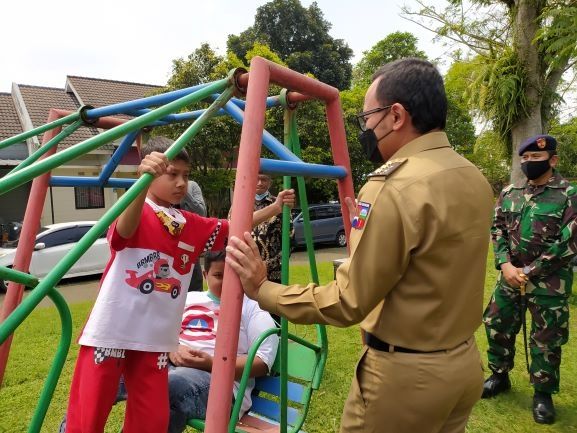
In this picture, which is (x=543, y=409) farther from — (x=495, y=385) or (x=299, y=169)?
(x=299, y=169)

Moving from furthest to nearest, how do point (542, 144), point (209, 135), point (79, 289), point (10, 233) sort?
point (209, 135), point (10, 233), point (79, 289), point (542, 144)

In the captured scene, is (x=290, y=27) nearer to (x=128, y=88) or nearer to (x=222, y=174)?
(x=128, y=88)

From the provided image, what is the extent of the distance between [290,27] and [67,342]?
24.4m

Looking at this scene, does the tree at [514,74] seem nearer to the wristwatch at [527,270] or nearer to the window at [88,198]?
the wristwatch at [527,270]

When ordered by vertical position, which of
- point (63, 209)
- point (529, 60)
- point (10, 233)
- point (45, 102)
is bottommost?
point (10, 233)

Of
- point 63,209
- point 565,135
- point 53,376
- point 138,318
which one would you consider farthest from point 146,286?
point 565,135

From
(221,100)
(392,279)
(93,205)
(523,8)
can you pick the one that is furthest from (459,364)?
(93,205)

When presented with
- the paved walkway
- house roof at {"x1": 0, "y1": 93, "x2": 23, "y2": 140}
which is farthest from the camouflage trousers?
house roof at {"x1": 0, "y1": 93, "x2": 23, "y2": 140}

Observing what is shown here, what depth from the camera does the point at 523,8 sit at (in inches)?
227

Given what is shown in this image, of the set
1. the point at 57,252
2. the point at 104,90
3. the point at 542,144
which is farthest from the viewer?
the point at 104,90

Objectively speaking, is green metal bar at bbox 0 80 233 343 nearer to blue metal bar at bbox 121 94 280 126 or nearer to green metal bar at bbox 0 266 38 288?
green metal bar at bbox 0 266 38 288

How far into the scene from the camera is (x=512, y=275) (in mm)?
3023

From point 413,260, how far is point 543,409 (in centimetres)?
239

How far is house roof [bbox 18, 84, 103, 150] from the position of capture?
14.6m
